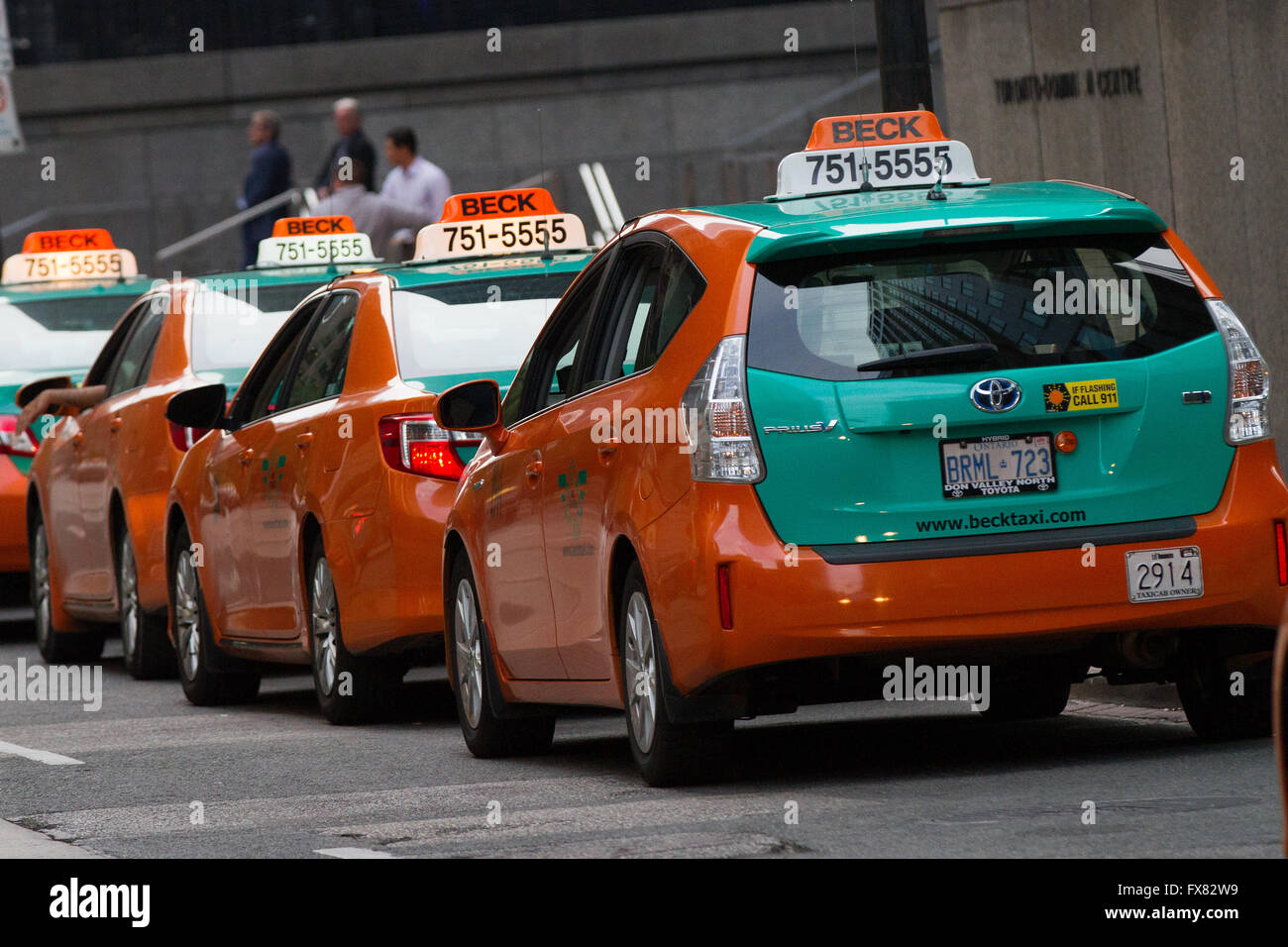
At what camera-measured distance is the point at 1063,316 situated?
788 cm

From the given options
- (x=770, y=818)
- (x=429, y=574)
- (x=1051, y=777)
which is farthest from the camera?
(x=429, y=574)

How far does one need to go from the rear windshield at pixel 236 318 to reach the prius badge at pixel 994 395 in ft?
20.9

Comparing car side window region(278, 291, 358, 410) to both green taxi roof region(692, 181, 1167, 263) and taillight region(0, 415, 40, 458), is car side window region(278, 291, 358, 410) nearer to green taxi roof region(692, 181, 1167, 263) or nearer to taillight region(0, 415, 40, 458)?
green taxi roof region(692, 181, 1167, 263)

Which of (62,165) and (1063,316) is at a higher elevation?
(62,165)

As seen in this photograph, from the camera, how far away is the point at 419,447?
1041 centimetres

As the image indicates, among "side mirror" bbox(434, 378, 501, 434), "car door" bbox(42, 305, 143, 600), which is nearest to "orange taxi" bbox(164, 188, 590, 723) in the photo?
"side mirror" bbox(434, 378, 501, 434)

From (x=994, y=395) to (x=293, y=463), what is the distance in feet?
14.1

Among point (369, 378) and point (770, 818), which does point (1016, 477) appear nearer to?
point (770, 818)

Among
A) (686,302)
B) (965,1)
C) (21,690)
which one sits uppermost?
(965,1)

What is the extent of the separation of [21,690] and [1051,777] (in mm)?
7191

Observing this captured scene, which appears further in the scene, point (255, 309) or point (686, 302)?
point (255, 309)
